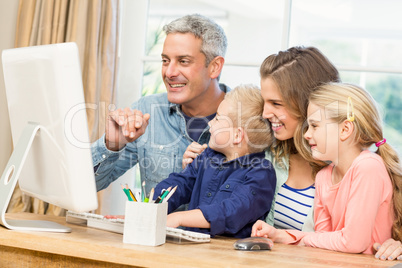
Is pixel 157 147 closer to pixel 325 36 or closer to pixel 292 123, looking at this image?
pixel 292 123

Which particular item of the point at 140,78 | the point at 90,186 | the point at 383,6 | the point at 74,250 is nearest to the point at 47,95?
the point at 90,186

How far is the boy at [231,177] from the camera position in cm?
146

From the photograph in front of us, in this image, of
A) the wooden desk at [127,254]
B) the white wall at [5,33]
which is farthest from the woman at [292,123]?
the white wall at [5,33]

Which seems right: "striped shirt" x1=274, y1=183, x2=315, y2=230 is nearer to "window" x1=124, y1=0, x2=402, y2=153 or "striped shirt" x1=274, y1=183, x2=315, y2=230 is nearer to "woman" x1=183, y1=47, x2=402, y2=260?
"woman" x1=183, y1=47, x2=402, y2=260

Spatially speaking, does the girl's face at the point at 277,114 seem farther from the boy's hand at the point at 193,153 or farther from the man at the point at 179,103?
the man at the point at 179,103

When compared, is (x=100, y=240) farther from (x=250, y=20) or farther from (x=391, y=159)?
(x=250, y=20)

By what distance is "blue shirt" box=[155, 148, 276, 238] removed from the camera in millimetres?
1468

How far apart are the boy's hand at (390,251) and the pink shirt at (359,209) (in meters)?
0.04

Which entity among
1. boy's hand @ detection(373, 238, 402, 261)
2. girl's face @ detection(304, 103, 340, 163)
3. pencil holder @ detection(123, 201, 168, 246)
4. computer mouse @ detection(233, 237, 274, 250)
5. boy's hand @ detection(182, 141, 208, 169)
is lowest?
boy's hand @ detection(373, 238, 402, 261)

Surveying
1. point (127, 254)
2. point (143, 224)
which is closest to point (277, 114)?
point (143, 224)

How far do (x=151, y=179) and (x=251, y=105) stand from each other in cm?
58

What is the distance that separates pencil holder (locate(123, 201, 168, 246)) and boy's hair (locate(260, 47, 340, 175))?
2.07 feet

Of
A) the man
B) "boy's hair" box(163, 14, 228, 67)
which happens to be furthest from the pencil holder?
"boy's hair" box(163, 14, 228, 67)

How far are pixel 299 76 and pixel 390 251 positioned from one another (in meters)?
0.60
